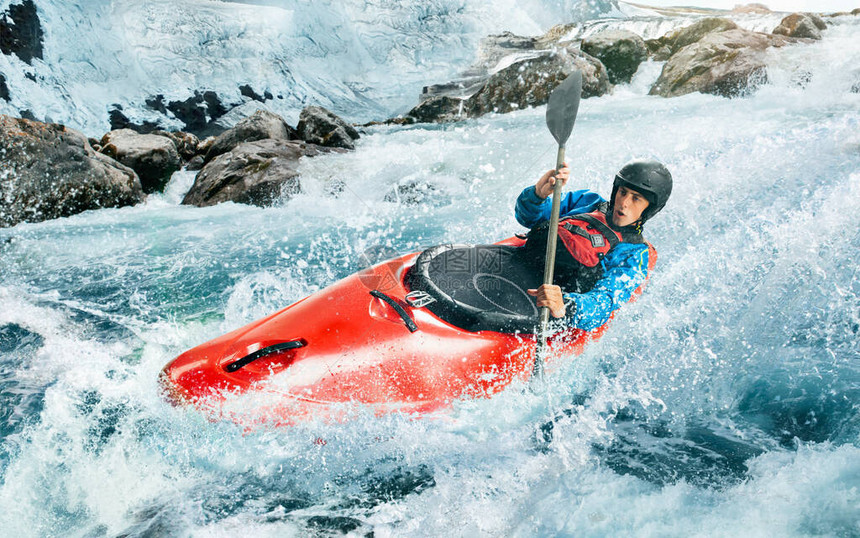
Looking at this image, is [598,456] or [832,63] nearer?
[598,456]

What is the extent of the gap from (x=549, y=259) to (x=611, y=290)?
0.39m

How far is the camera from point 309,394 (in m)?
2.02

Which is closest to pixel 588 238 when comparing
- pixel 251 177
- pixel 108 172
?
pixel 251 177

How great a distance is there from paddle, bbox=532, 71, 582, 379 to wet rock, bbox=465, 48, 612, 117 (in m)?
9.00

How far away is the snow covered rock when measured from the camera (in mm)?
11969

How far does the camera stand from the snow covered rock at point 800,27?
12.0 m

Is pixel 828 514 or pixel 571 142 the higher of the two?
pixel 571 142

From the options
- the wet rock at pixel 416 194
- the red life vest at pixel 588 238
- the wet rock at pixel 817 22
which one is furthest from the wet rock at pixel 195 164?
the wet rock at pixel 817 22

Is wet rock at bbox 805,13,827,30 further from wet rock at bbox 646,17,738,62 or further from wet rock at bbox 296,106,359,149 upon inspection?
wet rock at bbox 296,106,359,149

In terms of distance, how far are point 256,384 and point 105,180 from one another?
21.2ft

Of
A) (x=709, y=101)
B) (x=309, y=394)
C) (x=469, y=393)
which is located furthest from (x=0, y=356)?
(x=709, y=101)

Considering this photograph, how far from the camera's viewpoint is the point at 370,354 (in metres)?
2.14

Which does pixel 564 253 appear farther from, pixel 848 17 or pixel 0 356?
pixel 848 17

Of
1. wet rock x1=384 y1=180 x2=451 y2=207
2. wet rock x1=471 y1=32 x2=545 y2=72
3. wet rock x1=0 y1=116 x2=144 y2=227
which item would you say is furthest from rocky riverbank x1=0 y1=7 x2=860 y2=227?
wet rock x1=471 y1=32 x2=545 y2=72
